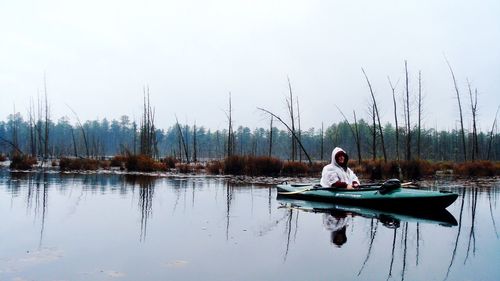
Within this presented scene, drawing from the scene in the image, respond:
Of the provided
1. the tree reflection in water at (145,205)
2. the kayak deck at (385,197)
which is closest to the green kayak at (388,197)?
the kayak deck at (385,197)

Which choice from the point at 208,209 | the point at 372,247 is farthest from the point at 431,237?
the point at 208,209

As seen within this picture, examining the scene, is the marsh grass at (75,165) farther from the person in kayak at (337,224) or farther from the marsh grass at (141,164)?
the person in kayak at (337,224)

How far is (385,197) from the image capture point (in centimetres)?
1207

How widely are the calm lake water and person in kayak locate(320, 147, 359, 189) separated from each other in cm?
119

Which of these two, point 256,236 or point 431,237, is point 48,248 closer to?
point 256,236

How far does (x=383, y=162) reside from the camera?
2602 centimetres

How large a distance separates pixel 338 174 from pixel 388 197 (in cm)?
215

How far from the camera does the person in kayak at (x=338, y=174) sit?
13617 millimetres

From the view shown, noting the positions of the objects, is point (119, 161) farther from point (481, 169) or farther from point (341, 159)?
point (481, 169)

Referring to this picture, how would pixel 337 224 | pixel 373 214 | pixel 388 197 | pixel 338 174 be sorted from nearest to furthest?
pixel 337 224 → pixel 373 214 → pixel 388 197 → pixel 338 174

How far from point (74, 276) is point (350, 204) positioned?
348 inches

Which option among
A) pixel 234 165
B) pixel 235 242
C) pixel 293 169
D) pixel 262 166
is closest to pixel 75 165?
pixel 234 165

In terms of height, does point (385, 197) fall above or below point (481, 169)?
below

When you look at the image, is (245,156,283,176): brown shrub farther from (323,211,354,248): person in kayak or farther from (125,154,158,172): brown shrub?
(323,211,354,248): person in kayak
